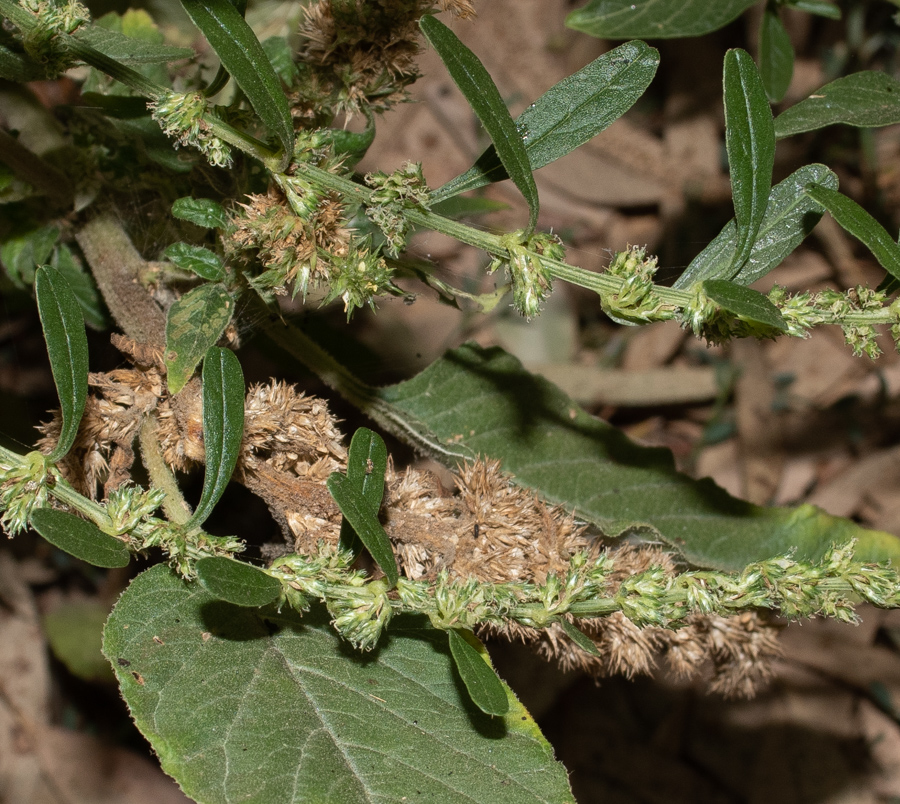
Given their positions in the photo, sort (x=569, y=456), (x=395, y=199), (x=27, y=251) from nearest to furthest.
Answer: (x=395, y=199) → (x=27, y=251) → (x=569, y=456)

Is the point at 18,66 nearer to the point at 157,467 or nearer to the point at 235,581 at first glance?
the point at 157,467

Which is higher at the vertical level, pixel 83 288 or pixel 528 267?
pixel 528 267

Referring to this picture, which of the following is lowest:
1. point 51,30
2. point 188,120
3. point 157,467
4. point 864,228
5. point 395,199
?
point 157,467

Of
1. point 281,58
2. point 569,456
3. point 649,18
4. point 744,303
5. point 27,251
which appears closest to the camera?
point 744,303

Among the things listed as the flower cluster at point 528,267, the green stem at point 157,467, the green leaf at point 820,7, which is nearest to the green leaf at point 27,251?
the green stem at point 157,467

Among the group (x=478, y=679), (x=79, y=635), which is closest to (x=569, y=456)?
(x=478, y=679)

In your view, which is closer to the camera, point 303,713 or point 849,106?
point 303,713

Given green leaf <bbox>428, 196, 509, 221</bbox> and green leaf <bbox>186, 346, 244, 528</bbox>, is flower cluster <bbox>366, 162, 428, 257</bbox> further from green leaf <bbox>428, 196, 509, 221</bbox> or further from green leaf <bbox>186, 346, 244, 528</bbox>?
green leaf <bbox>428, 196, 509, 221</bbox>

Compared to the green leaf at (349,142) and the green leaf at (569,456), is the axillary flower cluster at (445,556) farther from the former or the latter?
the green leaf at (349,142)
